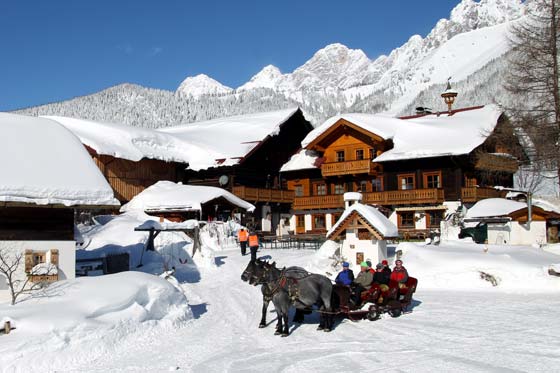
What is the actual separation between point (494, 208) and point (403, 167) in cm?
895

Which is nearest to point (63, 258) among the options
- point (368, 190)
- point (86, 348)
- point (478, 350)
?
point (86, 348)

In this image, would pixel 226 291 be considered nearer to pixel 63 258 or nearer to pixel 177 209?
pixel 63 258

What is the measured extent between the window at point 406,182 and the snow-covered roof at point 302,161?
7.14 m

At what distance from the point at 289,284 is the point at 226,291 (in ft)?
24.0

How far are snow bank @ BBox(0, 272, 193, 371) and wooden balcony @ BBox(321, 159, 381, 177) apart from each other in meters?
27.5

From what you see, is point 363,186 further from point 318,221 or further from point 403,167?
point 318,221

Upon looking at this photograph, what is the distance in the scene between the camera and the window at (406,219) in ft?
129

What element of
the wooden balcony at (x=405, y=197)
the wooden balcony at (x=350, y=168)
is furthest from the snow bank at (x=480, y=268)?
the wooden balcony at (x=350, y=168)

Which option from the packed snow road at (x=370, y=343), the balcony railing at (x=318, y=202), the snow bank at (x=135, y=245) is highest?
the balcony railing at (x=318, y=202)

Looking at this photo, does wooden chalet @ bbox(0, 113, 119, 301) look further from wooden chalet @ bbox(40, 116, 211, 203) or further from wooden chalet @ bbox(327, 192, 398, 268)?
wooden chalet @ bbox(40, 116, 211, 203)

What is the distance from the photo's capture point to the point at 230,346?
12.0 m

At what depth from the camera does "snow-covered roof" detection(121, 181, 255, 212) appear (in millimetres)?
35500

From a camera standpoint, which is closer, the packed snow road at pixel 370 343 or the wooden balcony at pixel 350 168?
the packed snow road at pixel 370 343

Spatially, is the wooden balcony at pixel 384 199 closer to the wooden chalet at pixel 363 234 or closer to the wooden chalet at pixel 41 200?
the wooden chalet at pixel 363 234
